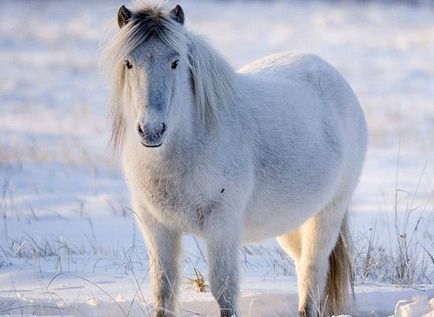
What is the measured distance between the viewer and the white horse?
12.4 feet

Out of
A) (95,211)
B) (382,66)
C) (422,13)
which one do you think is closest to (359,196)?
(95,211)

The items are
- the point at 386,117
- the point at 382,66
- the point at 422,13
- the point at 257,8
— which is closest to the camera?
the point at 386,117

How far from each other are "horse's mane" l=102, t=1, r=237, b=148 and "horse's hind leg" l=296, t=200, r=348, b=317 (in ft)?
3.88

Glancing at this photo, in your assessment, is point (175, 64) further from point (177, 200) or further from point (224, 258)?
point (224, 258)

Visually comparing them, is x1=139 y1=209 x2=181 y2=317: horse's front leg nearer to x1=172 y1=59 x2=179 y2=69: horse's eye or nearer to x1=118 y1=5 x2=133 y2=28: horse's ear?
x1=172 y1=59 x2=179 y2=69: horse's eye

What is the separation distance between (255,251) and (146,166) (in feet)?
7.99

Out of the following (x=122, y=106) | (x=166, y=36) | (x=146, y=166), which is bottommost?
(x=146, y=166)

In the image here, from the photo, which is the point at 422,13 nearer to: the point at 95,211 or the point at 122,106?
the point at 95,211

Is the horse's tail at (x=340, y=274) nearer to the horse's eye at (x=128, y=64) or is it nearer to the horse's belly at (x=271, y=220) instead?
the horse's belly at (x=271, y=220)

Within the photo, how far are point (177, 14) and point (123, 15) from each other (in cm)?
25

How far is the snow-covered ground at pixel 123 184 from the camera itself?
15.1ft

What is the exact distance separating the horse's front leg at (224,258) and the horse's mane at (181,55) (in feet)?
1.55

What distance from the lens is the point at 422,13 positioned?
3541 cm

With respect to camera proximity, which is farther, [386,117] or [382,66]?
[382,66]
